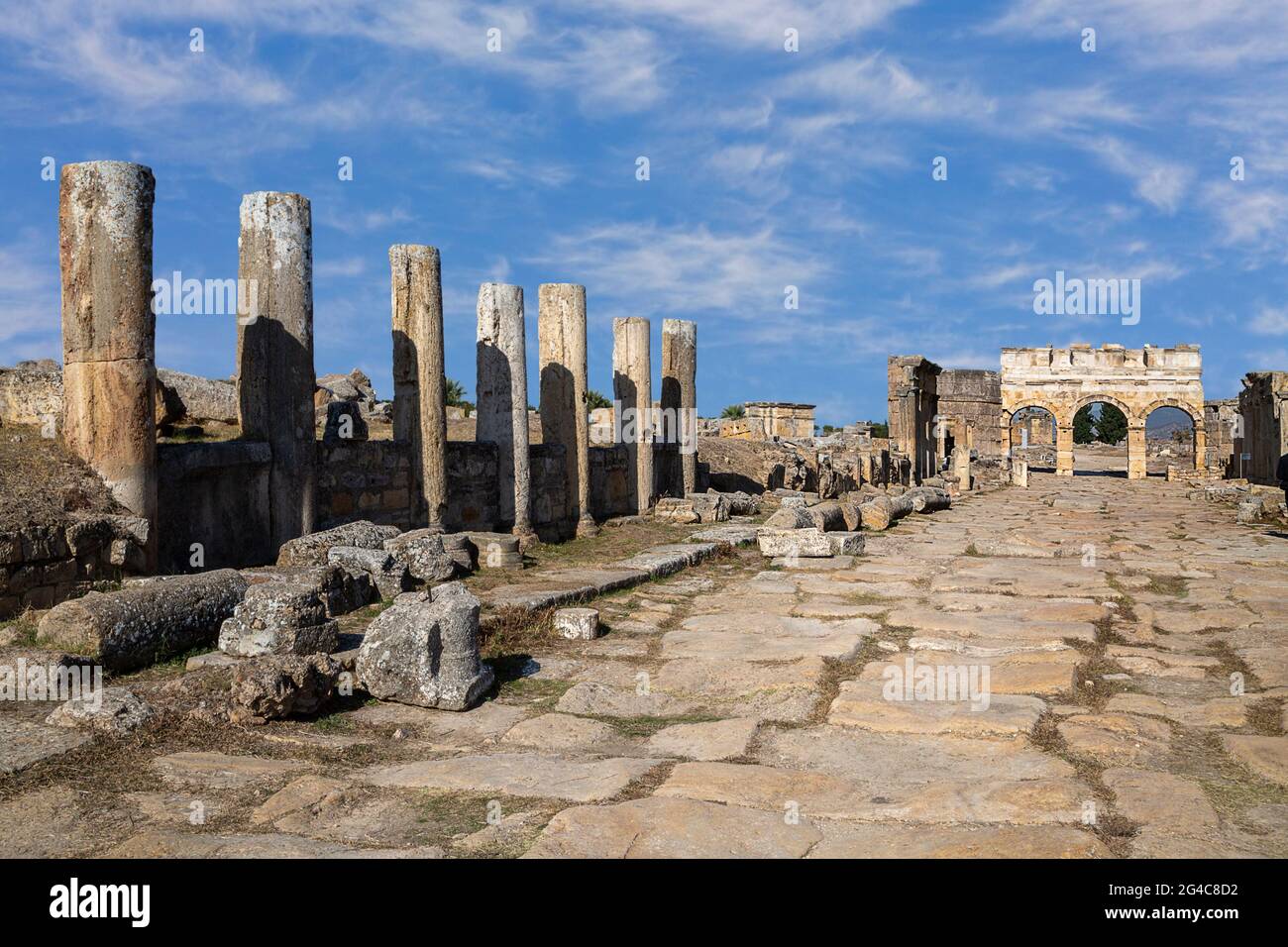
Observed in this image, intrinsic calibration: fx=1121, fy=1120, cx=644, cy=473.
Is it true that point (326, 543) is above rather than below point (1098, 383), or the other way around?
below

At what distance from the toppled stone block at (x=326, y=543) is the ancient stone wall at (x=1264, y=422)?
22.7m

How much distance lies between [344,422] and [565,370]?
2956 mm

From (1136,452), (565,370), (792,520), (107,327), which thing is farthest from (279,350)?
(1136,452)

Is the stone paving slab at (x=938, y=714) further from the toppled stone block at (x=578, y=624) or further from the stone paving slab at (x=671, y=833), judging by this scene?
the toppled stone block at (x=578, y=624)

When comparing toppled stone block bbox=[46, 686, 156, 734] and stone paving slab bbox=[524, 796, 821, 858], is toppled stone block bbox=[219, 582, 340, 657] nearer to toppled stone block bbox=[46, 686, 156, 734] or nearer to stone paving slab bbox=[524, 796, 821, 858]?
toppled stone block bbox=[46, 686, 156, 734]

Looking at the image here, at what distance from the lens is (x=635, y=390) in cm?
1683

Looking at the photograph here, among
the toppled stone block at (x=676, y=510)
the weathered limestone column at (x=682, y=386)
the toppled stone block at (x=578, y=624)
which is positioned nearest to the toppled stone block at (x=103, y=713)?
the toppled stone block at (x=578, y=624)

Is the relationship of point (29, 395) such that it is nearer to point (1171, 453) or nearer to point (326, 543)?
point (326, 543)

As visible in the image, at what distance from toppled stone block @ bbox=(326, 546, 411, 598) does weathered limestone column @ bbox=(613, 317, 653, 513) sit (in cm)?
804

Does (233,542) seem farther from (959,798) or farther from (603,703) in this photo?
(959,798)

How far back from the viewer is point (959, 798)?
14.0 feet

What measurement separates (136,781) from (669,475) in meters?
13.9

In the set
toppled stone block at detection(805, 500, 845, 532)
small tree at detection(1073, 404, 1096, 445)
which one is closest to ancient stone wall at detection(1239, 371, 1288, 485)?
toppled stone block at detection(805, 500, 845, 532)
